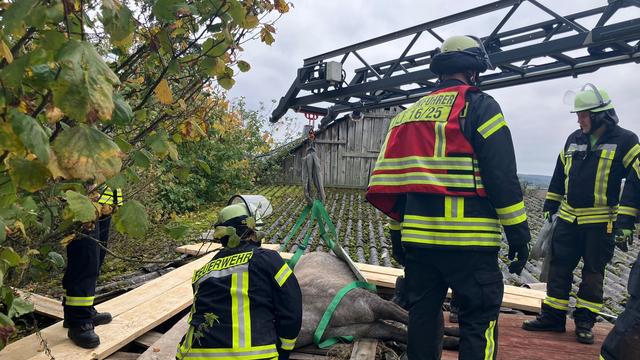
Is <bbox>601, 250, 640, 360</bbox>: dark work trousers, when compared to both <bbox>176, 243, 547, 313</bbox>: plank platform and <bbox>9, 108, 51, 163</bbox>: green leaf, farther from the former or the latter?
<bbox>9, 108, 51, 163</bbox>: green leaf

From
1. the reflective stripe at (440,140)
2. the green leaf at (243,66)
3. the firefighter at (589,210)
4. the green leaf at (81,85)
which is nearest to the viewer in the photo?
the green leaf at (81,85)

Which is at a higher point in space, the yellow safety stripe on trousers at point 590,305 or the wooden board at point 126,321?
the yellow safety stripe on trousers at point 590,305

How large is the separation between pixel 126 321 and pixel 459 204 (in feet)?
8.43

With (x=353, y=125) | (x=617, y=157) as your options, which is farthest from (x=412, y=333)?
(x=353, y=125)

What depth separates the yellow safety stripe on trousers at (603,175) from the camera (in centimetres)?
318

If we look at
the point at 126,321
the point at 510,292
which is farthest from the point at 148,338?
the point at 510,292

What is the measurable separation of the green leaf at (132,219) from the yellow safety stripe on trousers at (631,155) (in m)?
3.49

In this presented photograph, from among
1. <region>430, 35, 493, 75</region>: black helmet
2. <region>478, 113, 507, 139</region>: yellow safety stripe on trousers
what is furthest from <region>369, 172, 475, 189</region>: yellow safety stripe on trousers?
<region>430, 35, 493, 75</region>: black helmet

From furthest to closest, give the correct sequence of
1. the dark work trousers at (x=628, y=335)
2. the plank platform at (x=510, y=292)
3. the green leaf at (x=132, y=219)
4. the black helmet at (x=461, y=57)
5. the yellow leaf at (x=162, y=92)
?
the plank platform at (x=510, y=292)
the black helmet at (x=461, y=57)
the dark work trousers at (x=628, y=335)
the yellow leaf at (x=162, y=92)
the green leaf at (x=132, y=219)

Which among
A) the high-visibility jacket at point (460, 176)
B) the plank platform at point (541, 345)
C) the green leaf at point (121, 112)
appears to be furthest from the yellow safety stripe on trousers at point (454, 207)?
the green leaf at point (121, 112)

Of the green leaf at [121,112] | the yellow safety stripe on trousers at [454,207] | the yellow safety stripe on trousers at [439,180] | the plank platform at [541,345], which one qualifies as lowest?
the plank platform at [541,345]

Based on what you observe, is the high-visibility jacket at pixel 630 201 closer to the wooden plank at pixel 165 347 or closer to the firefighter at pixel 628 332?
the firefighter at pixel 628 332

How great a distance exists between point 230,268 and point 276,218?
280 inches

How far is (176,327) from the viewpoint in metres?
3.17
